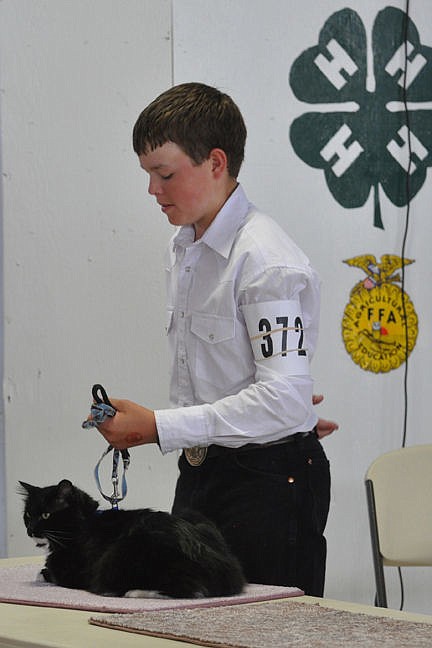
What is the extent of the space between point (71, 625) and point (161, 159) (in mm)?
822

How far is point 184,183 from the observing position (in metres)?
1.70

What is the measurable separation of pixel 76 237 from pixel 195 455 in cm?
109

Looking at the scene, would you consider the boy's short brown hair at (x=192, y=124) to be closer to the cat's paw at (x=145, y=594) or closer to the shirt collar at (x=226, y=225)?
the shirt collar at (x=226, y=225)

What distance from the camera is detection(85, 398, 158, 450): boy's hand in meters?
1.50

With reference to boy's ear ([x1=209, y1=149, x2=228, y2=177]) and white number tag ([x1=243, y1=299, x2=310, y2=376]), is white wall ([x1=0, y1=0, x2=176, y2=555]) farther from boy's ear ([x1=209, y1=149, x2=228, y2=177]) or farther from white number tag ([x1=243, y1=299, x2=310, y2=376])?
white number tag ([x1=243, y1=299, x2=310, y2=376])

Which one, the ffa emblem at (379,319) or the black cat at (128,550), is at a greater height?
the ffa emblem at (379,319)

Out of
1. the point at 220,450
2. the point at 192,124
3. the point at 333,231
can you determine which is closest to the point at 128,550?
the point at 220,450

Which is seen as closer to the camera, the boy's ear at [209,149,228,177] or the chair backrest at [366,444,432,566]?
the boy's ear at [209,149,228,177]

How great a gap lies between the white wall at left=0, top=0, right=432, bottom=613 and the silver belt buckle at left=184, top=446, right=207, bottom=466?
0.97m

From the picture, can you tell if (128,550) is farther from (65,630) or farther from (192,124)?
(192,124)

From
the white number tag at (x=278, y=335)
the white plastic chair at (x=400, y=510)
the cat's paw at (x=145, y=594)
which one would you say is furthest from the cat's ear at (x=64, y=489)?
the white plastic chair at (x=400, y=510)

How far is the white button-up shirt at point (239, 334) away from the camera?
5.03 feet

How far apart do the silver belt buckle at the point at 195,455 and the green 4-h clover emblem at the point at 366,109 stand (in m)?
1.48

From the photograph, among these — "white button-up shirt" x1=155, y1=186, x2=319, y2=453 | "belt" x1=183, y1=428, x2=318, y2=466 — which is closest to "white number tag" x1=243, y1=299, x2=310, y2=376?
"white button-up shirt" x1=155, y1=186, x2=319, y2=453
